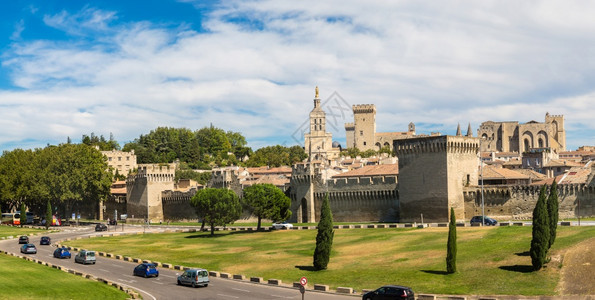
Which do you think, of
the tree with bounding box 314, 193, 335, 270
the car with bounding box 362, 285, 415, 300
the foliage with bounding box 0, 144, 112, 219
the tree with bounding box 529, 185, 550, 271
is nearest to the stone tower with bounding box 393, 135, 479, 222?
the tree with bounding box 314, 193, 335, 270

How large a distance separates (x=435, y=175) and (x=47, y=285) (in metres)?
52.3

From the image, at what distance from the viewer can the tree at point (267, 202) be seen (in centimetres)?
8994

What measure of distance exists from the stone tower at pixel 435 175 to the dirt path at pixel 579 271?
33.6 metres

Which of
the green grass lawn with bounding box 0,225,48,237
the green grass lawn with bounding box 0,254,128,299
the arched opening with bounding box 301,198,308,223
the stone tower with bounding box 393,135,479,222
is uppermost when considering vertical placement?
the stone tower with bounding box 393,135,479,222

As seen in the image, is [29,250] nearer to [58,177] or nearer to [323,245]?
[323,245]

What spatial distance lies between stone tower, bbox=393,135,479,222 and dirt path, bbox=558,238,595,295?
33621 millimetres

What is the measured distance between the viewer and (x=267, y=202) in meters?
90.5

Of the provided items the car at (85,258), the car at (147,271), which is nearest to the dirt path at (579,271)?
the car at (147,271)

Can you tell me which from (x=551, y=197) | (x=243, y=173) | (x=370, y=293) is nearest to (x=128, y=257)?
(x=370, y=293)

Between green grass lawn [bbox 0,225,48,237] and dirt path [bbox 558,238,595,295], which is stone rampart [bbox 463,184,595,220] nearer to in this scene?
dirt path [bbox 558,238,595,295]

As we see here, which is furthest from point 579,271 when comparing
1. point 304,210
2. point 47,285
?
point 304,210

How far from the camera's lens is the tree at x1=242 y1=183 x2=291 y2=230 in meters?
89.9

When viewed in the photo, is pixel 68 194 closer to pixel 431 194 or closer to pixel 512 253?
pixel 431 194

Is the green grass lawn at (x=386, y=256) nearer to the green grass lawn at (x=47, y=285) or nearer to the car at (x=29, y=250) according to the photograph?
the car at (x=29, y=250)
